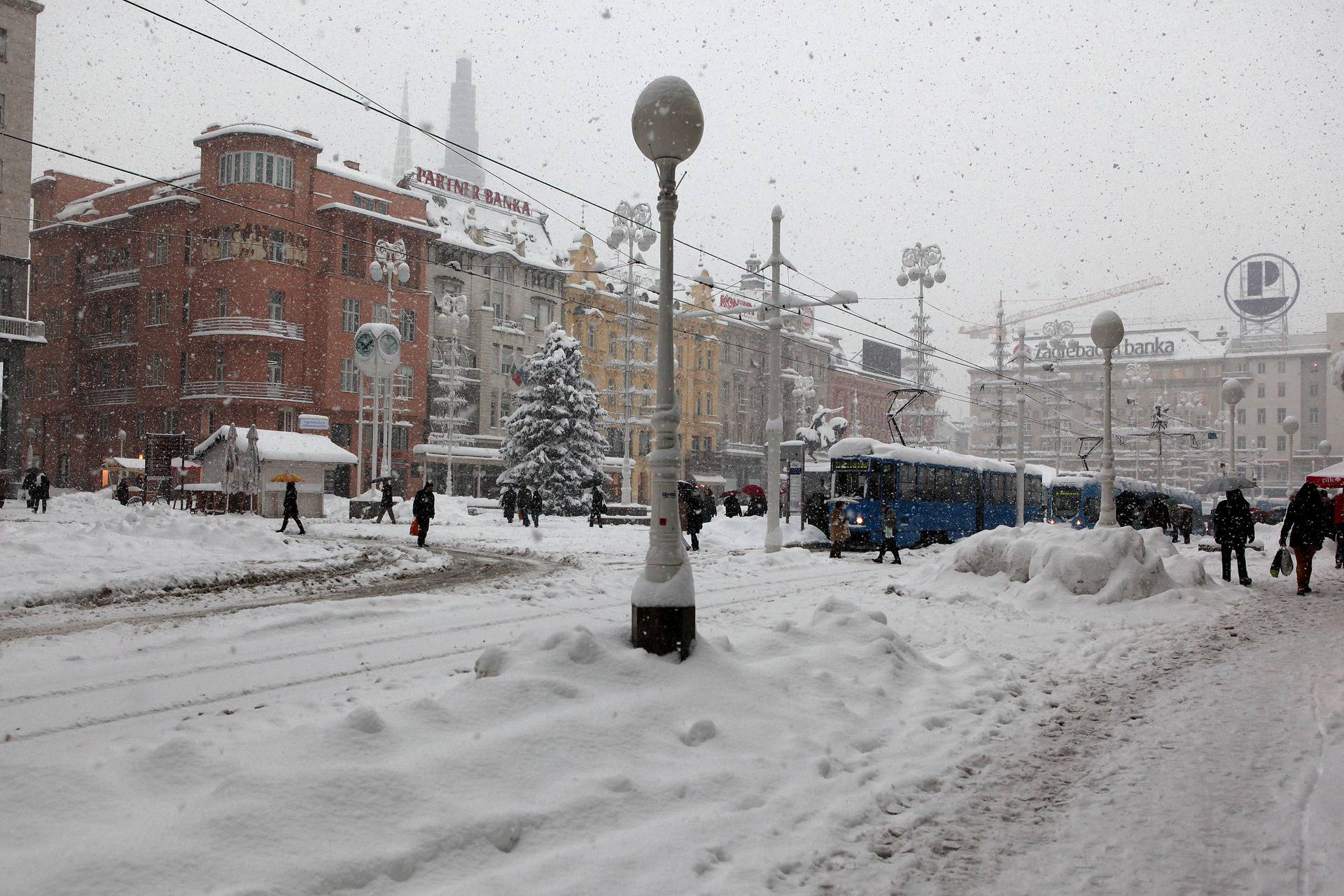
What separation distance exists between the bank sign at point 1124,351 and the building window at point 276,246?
9725 cm

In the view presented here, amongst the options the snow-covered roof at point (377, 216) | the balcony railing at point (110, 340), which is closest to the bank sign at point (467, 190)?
the snow-covered roof at point (377, 216)

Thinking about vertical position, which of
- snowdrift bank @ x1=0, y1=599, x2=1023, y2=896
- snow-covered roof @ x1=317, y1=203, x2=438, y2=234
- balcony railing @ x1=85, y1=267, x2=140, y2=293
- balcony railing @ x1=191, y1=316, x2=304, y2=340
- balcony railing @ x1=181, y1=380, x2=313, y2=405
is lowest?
snowdrift bank @ x1=0, y1=599, x2=1023, y2=896

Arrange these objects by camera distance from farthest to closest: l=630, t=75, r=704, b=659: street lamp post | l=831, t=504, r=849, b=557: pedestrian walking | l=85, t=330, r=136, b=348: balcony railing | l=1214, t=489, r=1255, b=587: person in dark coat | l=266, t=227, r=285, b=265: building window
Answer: l=85, t=330, r=136, b=348: balcony railing, l=266, t=227, r=285, b=265: building window, l=831, t=504, r=849, b=557: pedestrian walking, l=1214, t=489, r=1255, b=587: person in dark coat, l=630, t=75, r=704, b=659: street lamp post

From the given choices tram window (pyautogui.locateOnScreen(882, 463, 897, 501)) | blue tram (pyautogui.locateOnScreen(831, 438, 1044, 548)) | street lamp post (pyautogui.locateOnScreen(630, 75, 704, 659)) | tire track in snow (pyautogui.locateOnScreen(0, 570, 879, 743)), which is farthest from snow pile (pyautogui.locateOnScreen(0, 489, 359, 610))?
tram window (pyautogui.locateOnScreen(882, 463, 897, 501))

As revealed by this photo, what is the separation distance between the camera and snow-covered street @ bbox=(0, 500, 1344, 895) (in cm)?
390

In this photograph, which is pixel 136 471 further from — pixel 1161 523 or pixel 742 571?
pixel 1161 523

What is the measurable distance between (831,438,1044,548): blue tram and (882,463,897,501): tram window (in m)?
0.02

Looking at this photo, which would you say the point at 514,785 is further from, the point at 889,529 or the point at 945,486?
the point at 945,486

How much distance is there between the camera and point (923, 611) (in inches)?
484

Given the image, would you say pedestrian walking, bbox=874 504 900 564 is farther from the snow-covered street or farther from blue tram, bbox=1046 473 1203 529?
blue tram, bbox=1046 473 1203 529

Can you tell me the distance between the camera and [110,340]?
56.8m

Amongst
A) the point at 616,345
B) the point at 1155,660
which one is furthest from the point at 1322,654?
the point at 616,345

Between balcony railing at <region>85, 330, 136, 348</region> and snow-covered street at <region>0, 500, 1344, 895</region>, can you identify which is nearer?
snow-covered street at <region>0, 500, 1344, 895</region>

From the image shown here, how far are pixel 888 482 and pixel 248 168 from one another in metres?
39.6
